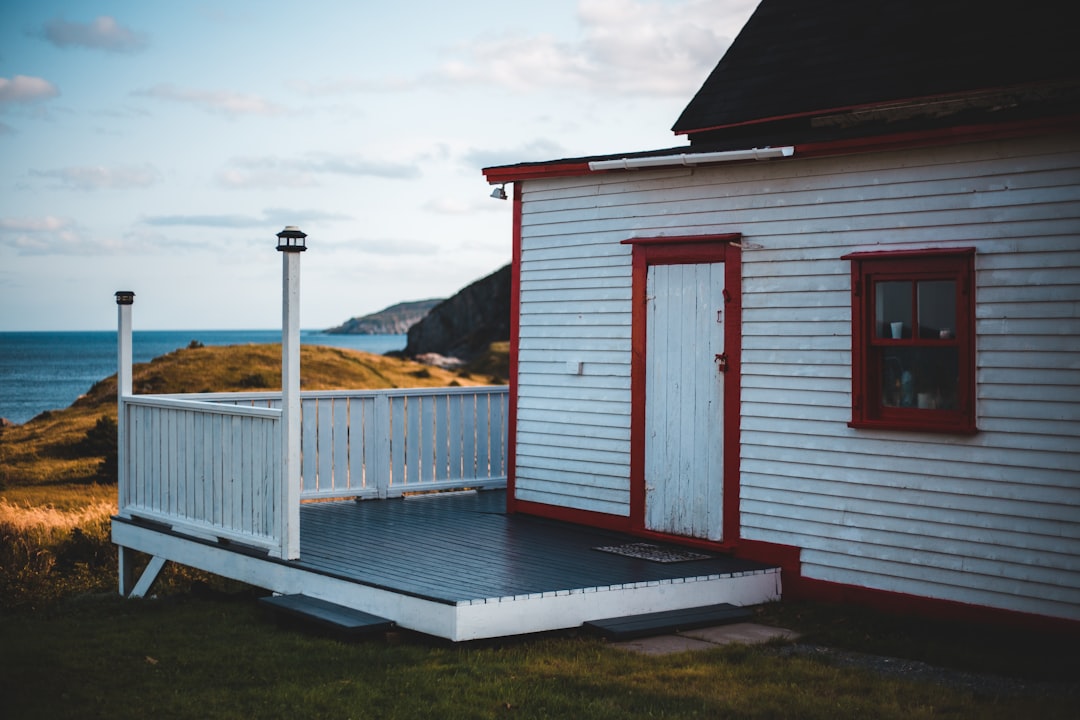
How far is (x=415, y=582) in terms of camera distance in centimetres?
716

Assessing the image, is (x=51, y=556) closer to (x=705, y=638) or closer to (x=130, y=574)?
(x=130, y=574)

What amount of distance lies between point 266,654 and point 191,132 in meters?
33.3

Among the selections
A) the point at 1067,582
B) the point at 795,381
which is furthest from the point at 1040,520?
the point at 795,381

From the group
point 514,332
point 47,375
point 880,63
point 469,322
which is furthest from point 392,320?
point 880,63

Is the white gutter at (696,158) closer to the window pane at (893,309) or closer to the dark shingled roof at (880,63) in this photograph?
the dark shingled roof at (880,63)

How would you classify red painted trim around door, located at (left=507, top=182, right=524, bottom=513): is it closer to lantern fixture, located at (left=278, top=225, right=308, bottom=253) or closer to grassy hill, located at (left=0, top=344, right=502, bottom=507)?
lantern fixture, located at (left=278, top=225, right=308, bottom=253)

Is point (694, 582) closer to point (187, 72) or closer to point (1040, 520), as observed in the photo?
point (1040, 520)

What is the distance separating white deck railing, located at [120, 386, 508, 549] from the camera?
832 centimetres

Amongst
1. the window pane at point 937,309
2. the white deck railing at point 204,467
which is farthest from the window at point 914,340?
the white deck railing at point 204,467

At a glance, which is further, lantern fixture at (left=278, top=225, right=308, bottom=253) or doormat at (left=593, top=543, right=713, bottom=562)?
doormat at (left=593, top=543, right=713, bottom=562)

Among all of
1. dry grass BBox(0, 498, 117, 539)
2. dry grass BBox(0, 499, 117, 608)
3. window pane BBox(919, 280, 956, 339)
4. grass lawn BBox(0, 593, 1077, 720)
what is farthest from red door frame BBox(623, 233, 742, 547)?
dry grass BBox(0, 498, 117, 539)

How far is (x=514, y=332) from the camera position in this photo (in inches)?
416

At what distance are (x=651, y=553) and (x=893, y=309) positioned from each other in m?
2.66

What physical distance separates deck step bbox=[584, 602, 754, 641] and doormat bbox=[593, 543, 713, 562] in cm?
68
